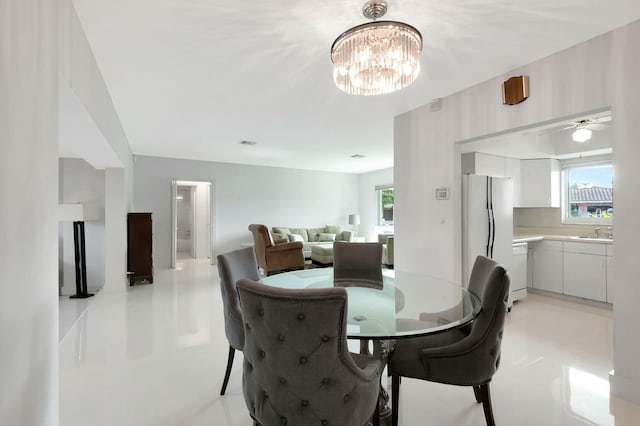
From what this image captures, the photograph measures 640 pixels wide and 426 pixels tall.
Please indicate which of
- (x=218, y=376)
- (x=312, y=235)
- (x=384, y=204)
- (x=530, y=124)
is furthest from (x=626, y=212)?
(x=384, y=204)

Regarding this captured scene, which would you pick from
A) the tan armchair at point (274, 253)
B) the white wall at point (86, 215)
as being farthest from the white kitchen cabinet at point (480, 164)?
the white wall at point (86, 215)

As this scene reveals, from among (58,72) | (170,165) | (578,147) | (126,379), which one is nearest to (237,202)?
(170,165)

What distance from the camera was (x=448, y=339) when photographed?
1.78 metres

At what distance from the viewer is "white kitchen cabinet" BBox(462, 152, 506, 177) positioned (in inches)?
152

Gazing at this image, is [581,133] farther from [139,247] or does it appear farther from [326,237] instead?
[139,247]

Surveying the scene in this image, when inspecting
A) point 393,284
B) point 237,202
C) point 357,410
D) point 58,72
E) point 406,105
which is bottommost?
point 357,410

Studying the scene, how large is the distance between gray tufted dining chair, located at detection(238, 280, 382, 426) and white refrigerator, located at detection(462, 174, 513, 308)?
8.81 feet

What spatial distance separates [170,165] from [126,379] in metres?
5.39

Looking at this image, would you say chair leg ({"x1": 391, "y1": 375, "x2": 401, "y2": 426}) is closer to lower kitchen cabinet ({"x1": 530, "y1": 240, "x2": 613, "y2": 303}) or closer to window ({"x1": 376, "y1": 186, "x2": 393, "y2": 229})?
lower kitchen cabinet ({"x1": 530, "y1": 240, "x2": 613, "y2": 303})

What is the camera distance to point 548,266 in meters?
4.33

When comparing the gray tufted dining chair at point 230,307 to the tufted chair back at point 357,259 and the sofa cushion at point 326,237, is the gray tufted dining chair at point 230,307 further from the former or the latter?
the sofa cushion at point 326,237

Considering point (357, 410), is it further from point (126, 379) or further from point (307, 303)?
point (126, 379)

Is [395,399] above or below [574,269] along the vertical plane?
below

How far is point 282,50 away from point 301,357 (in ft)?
7.11
